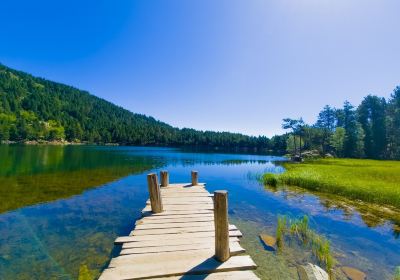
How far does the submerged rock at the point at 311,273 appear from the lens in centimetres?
715

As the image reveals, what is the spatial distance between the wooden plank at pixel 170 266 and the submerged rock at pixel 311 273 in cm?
272

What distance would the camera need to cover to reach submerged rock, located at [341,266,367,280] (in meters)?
7.86

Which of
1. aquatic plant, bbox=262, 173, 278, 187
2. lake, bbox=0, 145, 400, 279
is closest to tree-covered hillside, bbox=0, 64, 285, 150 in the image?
aquatic plant, bbox=262, 173, 278, 187

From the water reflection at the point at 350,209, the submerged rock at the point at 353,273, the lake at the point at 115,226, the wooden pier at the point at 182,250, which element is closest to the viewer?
the wooden pier at the point at 182,250

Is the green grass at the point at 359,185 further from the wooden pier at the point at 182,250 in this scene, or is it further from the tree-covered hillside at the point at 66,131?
the tree-covered hillside at the point at 66,131

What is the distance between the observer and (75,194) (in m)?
19.0

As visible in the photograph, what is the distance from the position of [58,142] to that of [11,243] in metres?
158

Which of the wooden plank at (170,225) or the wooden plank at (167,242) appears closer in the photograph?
the wooden plank at (167,242)

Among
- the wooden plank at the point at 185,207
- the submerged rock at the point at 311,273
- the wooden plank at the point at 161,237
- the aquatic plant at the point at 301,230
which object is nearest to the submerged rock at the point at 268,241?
the aquatic plant at the point at 301,230

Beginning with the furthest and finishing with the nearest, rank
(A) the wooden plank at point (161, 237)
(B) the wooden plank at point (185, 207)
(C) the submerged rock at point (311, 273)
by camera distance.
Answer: (B) the wooden plank at point (185, 207) < (A) the wooden plank at point (161, 237) < (C) the submerged rock at point (311, 273)

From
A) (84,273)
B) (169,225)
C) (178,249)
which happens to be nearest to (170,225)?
(169,225)

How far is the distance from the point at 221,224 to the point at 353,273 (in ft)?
19.5

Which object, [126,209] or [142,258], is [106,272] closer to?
[142,258]

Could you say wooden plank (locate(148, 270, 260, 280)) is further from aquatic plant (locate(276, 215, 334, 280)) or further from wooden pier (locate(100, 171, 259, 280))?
aquatic plant (locate(276, 215, 334, 280))
